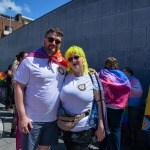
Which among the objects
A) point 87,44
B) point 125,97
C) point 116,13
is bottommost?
point 125,97

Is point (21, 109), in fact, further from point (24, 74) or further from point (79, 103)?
point (79, 103)

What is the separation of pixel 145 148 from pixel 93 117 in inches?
108

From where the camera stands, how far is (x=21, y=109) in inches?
97.1

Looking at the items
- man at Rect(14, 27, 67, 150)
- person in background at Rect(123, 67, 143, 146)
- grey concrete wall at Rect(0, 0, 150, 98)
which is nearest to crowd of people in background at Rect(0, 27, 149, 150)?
man at Rect(14, 27, 67, 150)

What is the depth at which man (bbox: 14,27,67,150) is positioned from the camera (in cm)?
249

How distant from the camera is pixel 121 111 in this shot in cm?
402

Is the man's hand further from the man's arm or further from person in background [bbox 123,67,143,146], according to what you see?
person in background [bbox 123,67,143,146]

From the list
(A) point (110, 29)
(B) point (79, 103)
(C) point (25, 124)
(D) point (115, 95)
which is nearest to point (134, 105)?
(D) point (115, 95)

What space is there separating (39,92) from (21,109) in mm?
243

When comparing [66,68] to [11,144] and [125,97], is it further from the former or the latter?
[11,144]

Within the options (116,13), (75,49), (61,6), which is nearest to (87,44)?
(116,13)

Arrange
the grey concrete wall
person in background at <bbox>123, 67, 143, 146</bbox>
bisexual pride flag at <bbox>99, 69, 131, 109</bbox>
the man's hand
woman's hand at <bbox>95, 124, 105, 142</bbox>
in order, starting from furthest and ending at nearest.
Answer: the grey concrete wall
person in background at <bbox>123, 67, 143, 146</bbox>
bisexual pride flag at <bbox>99, 69, 131, 109</bbox>
woman's hand at <bbox>95, 124, 105, 142</bbox>
the man's hand

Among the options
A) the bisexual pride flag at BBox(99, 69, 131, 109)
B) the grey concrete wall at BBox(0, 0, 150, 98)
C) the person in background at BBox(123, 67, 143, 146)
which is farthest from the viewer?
the grey concrete wall at BBox(0, 0, 150, 98)

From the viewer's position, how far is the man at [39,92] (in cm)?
249
